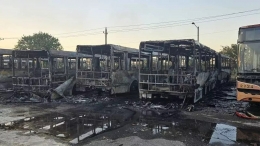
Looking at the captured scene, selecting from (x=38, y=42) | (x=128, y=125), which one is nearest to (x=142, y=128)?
(x=128, y=125)

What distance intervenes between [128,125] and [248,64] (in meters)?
4.82

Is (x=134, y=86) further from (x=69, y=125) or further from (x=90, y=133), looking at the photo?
(x=90, y=133)

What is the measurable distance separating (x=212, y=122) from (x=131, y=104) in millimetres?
4003

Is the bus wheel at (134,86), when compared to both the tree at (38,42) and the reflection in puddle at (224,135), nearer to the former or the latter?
the reflection in puddle at (224,135)

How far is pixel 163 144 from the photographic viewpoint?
192 inches

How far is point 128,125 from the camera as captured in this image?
6.50m

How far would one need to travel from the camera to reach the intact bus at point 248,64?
7.48 meters

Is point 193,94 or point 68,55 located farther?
point 68,55

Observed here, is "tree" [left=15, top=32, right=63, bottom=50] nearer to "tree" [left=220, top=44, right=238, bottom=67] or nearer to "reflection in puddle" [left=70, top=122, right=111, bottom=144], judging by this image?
"tree" [left=220, top=44, right=238, bottom=67]

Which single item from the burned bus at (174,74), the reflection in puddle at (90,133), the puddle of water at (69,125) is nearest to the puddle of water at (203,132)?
the reflection in puddle at (90,133)

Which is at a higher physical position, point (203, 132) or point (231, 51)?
point (231, 51)

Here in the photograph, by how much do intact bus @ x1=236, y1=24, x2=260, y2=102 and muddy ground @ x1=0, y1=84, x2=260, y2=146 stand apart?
954mm

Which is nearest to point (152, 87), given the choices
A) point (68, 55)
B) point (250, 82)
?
point (250, 82)

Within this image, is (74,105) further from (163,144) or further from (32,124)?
(163,144)
